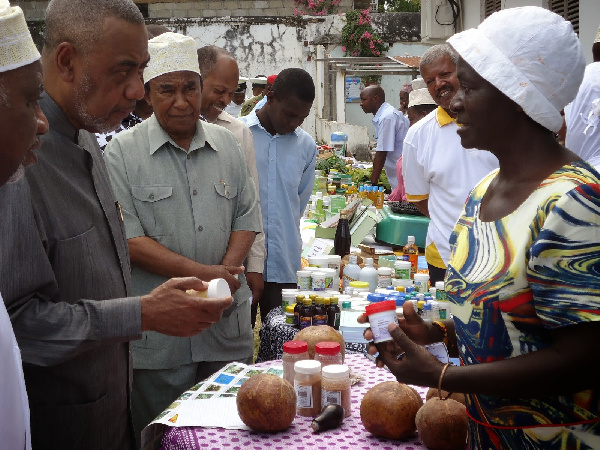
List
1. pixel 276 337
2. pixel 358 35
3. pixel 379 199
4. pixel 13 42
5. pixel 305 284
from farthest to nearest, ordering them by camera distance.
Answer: pixel 358 35 → pixel 379 199 → pixel 305 284 → pixel 276 337 → pixel 13 42

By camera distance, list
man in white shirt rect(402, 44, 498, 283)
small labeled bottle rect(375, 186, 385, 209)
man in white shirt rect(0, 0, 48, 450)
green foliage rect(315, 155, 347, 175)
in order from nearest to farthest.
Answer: man in white shirt rect(0, 0, 48, 450)
man in white shirt rect(402, 44, 498, 283)
small labeled bottle rect(375, 186, 385, 209)
green foliage rect(315, 155, 347, 175)

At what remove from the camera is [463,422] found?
2373 mm

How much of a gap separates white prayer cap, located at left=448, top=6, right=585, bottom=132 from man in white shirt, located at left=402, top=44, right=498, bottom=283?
2.57 meters

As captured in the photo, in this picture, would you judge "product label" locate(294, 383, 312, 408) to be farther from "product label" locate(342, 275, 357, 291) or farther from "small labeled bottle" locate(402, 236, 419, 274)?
"small labeled bottle" locate(402, 236, 419, 274)

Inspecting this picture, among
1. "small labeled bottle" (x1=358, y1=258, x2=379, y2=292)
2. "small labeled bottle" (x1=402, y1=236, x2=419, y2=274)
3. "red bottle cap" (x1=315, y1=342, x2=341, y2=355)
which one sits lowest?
"small labeled bottle" (x1=402, y1=236, x2=419, y2=274)

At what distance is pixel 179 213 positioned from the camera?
340 cm

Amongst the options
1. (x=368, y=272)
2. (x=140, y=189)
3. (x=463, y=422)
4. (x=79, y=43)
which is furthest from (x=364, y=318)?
(x=368, y=272)

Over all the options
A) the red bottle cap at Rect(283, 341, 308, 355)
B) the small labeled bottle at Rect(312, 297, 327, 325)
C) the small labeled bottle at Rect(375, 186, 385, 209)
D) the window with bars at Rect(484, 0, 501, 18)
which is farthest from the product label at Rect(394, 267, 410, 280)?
the window with bars at Rect(484, 0, 501, 18)

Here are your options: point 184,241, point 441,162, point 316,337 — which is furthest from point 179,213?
point 441,162

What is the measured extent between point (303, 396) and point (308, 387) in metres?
0.05

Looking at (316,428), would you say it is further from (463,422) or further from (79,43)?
(79,43)

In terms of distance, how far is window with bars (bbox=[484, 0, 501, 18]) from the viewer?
10499 mm

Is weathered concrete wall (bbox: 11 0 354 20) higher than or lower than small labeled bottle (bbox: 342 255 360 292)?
higher

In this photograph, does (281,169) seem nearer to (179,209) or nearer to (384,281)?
(384,281)
